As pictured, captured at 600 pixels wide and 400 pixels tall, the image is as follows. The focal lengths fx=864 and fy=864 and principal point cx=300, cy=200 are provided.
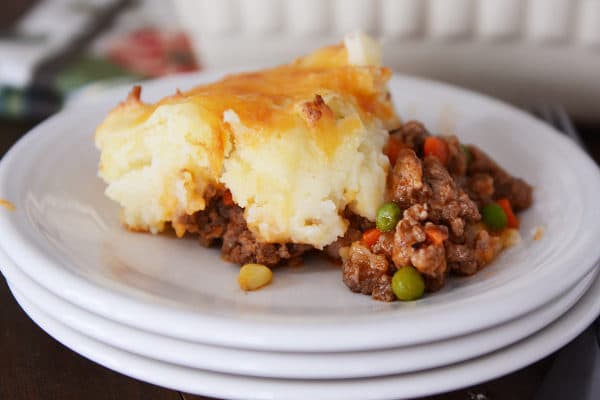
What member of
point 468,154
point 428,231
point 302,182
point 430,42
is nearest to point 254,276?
point 302,182

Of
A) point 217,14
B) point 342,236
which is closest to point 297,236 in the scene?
point 342,236

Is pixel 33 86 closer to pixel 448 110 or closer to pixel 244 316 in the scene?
pixel 448 110

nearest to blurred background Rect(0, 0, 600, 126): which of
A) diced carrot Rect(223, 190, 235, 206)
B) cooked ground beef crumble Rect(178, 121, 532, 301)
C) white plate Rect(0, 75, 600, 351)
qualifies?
white plate Rect(0, 75, 600, 351)

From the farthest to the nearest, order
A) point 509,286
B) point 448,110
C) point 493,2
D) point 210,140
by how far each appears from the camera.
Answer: point 493,2 → point 448,110 → point 210,140 → point 509,286

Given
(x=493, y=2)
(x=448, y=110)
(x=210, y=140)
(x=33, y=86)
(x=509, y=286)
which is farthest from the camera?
(x=33, y=86)

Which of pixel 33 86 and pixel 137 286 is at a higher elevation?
pixel 137 286

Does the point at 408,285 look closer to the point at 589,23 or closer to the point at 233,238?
the point at 233,238

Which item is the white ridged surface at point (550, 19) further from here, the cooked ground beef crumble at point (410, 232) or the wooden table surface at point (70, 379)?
the wooden table surface at point (70, 379)
